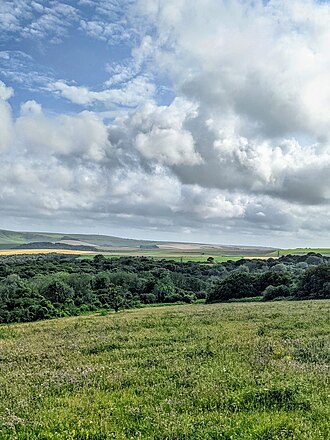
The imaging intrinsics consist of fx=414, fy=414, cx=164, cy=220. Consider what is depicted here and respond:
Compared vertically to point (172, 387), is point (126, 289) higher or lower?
lower

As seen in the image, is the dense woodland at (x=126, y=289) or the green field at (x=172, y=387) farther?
the dense woodland at (x=126, y=289)

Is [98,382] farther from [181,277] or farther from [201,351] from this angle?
[181,277]

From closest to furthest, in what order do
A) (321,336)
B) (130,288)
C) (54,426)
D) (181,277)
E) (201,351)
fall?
1. (54,426)
2. (201,351)
3. (321,336)
4. (130,288)
5. (181,277)

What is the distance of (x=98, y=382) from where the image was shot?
38.9 ft

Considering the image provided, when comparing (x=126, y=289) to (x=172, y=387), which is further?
(x=126, y=289)

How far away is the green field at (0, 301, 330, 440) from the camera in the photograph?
826 centimetres

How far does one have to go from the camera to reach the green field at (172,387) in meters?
8.26

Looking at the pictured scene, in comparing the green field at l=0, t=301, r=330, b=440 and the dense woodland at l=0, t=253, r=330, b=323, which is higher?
the green field at l=0, t=301, r=330, b=440

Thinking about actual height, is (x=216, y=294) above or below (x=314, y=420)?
below

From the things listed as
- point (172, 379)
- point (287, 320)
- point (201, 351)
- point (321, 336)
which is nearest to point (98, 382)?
point (172, 379)

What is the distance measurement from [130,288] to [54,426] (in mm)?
100304

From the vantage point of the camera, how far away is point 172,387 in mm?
11055

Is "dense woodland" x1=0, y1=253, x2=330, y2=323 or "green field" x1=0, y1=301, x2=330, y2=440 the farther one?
"dense woodland" x1=0, y1=253, x2=330, y2=323

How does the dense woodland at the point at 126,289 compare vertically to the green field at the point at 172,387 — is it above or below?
below
